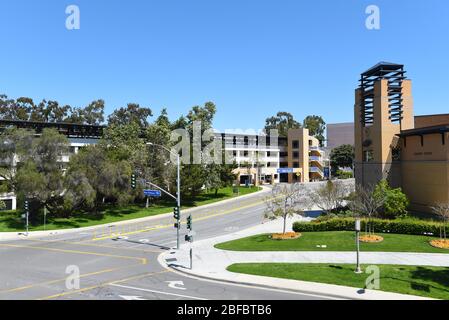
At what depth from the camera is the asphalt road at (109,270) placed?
19.2 m

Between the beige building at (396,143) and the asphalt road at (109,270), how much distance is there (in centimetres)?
1576

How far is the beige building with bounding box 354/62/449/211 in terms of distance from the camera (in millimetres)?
39594

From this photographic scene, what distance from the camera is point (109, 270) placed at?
82.2ft

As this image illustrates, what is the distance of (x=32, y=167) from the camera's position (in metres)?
44.6

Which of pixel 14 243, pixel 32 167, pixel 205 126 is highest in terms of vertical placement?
pixel 205 126

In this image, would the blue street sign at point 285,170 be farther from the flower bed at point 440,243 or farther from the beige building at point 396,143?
the flower bed at point 440,243

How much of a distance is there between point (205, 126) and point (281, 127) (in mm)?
76870

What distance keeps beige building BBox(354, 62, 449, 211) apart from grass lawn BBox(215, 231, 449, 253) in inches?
382

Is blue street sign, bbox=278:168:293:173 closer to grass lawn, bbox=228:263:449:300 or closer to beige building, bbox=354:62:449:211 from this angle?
beige building, bbox=354:62:449:211

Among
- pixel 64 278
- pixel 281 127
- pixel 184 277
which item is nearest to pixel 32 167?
pixel 64 278
